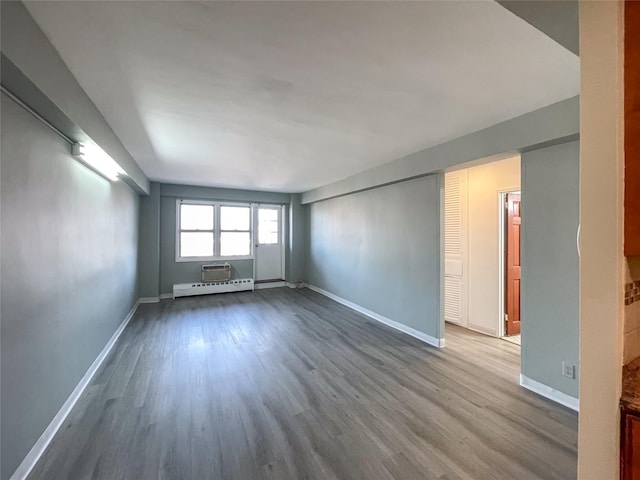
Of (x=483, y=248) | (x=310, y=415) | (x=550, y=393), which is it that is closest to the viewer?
(x=310, y=415)

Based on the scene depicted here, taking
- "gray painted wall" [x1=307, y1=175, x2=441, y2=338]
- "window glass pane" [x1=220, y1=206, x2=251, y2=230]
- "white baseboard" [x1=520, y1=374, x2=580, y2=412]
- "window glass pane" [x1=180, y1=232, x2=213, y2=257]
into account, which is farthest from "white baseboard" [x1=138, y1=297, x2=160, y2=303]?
"white baseboard" [x1=520, y1=374, x2=580, y2=412]

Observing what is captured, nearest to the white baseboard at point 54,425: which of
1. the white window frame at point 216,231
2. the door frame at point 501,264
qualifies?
the white window frame at point 216,231

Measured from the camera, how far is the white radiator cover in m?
5.88

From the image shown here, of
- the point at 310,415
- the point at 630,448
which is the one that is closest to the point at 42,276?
the point at 310,415

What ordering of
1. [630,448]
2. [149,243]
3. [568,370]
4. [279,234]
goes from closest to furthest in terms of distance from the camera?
[630,448]
[568,370]
[149,243]
[279,234]

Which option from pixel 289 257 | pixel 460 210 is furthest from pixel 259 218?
pixel 460 210

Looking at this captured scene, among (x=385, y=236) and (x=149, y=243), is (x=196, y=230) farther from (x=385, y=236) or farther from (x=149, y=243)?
(x=385, y=236)

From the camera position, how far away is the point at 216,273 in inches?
244

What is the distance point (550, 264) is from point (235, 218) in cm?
604

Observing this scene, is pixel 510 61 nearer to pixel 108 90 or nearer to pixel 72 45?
pixel 72 45

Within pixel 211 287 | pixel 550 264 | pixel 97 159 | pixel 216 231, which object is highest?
pixel 97 159

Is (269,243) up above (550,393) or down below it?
above

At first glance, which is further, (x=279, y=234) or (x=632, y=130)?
(x=279, y=234)

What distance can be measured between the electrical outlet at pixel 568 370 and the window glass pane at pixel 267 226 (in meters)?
6.02
